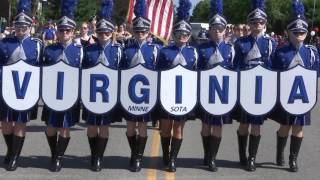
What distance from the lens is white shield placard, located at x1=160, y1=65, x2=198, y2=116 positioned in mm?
8141

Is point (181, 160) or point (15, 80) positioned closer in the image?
point (15, 80)

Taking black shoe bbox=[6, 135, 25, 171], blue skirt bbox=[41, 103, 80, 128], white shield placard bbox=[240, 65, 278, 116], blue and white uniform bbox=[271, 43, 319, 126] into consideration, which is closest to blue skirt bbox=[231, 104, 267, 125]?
white shield placard bbox=[240, 65, 278, 116]

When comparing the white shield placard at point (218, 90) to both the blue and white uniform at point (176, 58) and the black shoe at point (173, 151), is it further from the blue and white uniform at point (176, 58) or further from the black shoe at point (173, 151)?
the black shoe at point (173, 151)

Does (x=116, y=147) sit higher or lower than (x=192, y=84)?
lower

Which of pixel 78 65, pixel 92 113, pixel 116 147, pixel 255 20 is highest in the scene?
pixel 255 20

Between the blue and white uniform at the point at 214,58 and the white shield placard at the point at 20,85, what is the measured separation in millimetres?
1992

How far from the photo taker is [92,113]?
818cm

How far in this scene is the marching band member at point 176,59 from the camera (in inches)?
325

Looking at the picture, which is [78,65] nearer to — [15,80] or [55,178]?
[15,80]

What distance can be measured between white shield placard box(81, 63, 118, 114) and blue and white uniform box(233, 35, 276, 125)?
1.54m

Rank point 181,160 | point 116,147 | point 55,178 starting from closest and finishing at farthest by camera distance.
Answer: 1. point 55,178
2. point 181,160
3. point 116,147

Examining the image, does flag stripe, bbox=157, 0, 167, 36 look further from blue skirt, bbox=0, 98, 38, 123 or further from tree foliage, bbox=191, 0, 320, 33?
tree foliage, bbox=191, 0, 320, 33

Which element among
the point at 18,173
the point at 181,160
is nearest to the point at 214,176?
the point at 181,160

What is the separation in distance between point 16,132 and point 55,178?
83 cm
